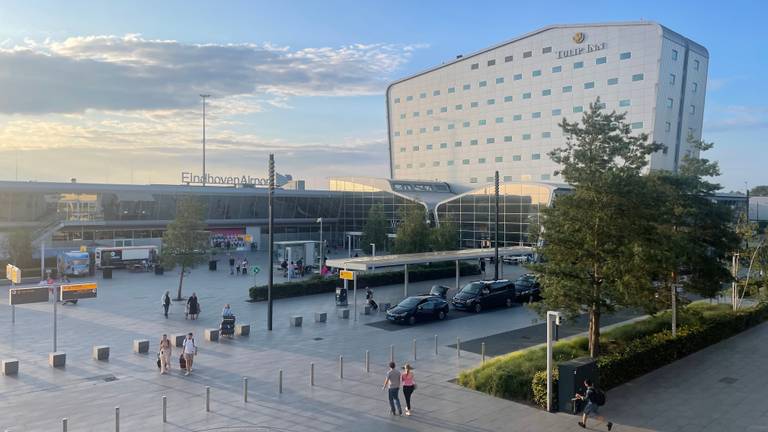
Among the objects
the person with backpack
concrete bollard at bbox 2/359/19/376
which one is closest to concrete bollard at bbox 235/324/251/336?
concrete bollard at bbox 2/359/19/376

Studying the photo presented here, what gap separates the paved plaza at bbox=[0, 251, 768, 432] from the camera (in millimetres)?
13350

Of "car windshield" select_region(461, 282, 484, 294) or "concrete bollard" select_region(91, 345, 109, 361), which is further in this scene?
"car windshield" select_region(461, 282, 484, 294)

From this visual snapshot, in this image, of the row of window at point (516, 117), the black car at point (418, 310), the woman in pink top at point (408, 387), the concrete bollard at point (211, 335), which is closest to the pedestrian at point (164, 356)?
the concrete bollard at point (211, 335)

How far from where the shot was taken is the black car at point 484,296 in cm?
2911

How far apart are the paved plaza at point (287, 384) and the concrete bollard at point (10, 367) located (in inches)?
10.8

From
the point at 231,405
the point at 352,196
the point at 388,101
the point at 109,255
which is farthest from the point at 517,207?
the point at 388,101

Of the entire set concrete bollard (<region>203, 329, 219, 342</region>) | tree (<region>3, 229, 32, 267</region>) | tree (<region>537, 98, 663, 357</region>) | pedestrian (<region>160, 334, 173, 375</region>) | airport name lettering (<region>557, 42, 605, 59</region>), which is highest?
airport name lettering (<region>557, 42, 605, 59</region>)

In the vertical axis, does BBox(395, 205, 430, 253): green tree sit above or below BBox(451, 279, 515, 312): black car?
above

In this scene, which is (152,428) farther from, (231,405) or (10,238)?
(10,238)

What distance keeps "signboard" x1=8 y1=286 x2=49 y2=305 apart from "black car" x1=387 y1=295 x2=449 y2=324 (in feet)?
44.6

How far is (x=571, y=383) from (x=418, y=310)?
12.3 m

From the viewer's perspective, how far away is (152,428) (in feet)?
41.8

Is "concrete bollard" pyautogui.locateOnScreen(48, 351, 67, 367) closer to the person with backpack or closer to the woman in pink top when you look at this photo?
the woman in pink top

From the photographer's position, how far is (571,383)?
46.6 feet
